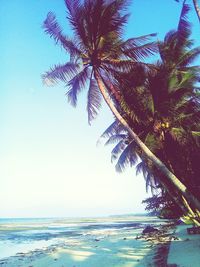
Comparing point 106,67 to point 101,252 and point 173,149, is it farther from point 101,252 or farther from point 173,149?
point 101,252

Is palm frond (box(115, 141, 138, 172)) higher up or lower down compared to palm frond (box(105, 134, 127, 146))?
lower down

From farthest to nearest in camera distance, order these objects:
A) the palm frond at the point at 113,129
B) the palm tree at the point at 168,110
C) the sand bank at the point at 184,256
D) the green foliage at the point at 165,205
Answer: the green foliage at the point at 165,205, the palm frond at the point at 113,129, the palm tree at the point at 168,110, the sand bank at the point at 184,256

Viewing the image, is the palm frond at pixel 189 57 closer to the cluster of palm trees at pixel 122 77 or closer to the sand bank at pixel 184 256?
the cluster of palm trees at pixel 122 77

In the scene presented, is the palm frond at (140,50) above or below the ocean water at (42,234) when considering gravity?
above

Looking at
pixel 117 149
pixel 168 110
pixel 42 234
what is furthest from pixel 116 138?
pixel 42 234

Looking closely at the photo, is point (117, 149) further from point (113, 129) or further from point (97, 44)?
point (97, 44)

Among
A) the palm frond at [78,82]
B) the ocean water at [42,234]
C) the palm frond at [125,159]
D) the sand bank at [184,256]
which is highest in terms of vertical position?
the palm frond at [78,82]

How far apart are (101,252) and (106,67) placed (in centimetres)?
952

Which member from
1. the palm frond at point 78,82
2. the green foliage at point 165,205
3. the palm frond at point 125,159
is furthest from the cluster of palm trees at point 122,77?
the green foliage at point 165,205

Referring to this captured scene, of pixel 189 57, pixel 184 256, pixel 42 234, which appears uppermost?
pixel 189 57

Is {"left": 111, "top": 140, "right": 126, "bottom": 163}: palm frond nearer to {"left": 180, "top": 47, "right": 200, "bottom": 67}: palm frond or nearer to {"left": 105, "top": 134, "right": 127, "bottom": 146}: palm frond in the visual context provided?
{"left": 105, "top": 134, "right": 127, "bottom": 146}: palm frond

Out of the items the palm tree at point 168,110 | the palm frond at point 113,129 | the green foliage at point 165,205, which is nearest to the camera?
the palm tree at point 168,110

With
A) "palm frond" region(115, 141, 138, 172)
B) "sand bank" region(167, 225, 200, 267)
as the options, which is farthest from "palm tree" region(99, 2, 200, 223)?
"sand bank" region(167, 225, 200, 267)

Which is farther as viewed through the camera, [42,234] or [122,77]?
[42,234]
